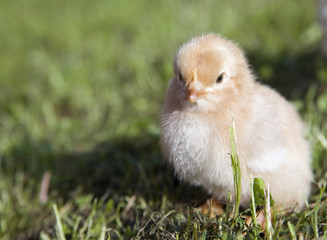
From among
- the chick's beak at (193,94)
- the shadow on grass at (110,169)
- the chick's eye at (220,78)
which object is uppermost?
the chick's eye at (220,78)

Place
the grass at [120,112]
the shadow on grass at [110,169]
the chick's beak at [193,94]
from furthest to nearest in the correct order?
the shadow on grass at [110,169], the grass at [120,112], the chick's beak at [193,94]

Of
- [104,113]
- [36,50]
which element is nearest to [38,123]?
[104,113]

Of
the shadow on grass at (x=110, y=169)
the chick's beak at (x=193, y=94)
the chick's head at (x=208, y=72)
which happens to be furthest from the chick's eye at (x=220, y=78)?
the shadow on grass at (x=110, y=169)

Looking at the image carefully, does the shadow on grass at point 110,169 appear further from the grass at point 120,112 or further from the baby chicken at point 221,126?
the baby chicken at point 221,126

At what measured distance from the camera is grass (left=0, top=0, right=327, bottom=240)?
245 centimetres

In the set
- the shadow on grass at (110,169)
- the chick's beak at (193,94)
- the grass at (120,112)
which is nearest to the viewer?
the chick's beak at (193,94)

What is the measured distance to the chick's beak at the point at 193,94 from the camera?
79.5 inches

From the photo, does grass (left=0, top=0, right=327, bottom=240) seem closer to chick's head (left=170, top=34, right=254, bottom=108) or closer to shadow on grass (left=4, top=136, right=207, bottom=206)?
shadow on grass (left=4, top=136, right=207, bottom=206)

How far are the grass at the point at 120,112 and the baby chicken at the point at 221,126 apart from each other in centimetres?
21

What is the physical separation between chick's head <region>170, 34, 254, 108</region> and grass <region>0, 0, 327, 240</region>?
24.7 inches

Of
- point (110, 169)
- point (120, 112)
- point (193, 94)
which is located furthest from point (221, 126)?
point (120, 112)

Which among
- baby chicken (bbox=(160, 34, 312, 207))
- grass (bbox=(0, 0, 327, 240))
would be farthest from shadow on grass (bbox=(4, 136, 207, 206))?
baby chicken (bbox=(160, 34, 312, 207))

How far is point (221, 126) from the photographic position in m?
2.12

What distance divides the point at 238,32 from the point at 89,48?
6.62 ft
